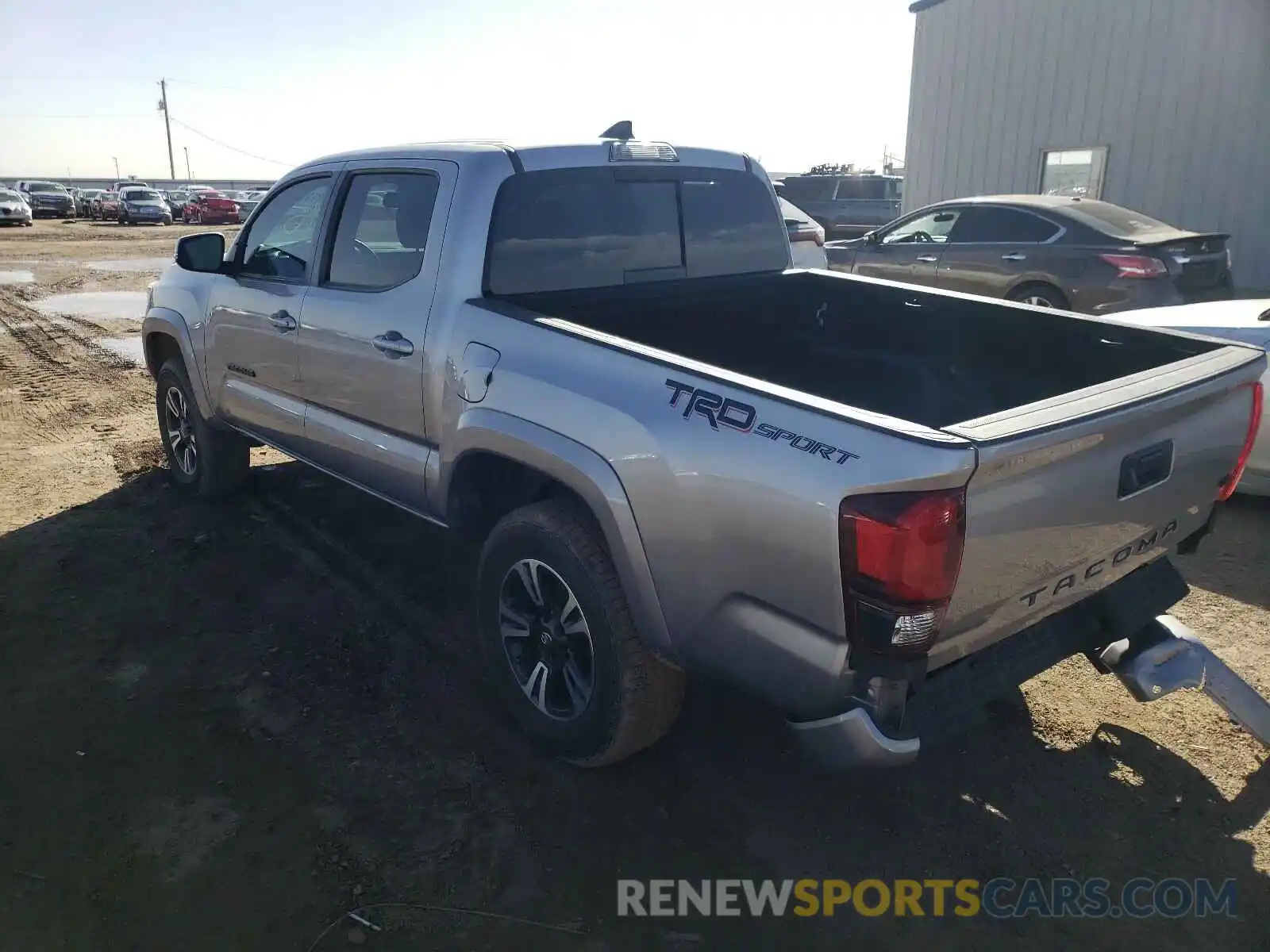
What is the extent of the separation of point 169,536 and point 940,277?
25.2 feet

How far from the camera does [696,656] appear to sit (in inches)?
105

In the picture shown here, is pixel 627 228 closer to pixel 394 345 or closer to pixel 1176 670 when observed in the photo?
pixel 394 345

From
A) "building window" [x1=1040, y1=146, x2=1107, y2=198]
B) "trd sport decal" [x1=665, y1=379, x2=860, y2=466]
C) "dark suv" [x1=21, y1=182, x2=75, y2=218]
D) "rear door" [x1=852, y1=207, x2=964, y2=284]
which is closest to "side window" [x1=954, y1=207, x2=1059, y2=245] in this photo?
"rear door" [x1=852, y1=207, x2=964, y2=284]

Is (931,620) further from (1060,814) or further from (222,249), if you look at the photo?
(222,249)

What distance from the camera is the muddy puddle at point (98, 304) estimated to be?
42.7 ft

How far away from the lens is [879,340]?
4.11 meters

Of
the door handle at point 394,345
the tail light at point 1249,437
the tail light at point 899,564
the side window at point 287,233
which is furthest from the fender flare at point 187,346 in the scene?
the tail light at point 1249,437

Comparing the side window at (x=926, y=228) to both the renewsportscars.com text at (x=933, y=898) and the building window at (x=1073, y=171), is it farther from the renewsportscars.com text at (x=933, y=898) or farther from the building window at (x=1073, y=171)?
the renewsportscars.com text at (x=933, y=898)

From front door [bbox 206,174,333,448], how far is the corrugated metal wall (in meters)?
13.1

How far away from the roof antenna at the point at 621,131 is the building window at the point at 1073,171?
40.0ft

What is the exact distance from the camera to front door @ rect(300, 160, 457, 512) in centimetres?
360

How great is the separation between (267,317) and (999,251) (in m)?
7.29

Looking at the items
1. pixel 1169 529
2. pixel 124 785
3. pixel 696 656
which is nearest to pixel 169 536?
pixel 124 785

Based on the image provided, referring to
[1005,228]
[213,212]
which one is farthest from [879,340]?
[213,212]
